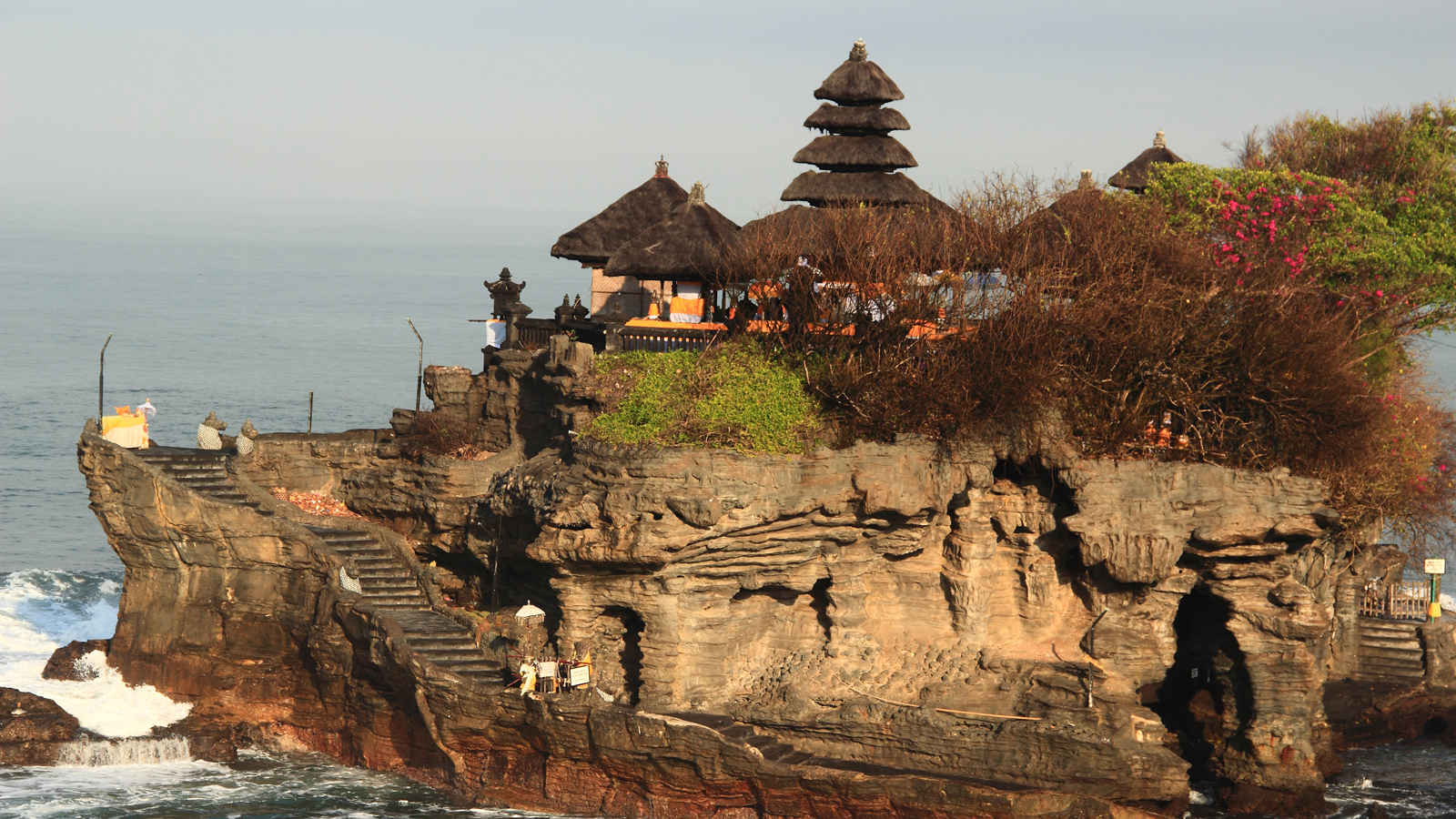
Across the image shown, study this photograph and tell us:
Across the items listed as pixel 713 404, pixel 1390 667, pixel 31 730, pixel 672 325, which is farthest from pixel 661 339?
pixel 1390 667

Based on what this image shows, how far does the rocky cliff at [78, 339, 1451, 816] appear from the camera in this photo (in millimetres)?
39812

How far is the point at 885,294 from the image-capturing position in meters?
42.1

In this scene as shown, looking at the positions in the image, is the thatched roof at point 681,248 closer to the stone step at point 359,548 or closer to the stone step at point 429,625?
the stone step at point 359,548

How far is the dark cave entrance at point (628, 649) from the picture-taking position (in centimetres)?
4162

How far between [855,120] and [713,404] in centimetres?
1173

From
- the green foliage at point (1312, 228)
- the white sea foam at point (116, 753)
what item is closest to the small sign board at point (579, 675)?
the white sea foam at point (116, 753)

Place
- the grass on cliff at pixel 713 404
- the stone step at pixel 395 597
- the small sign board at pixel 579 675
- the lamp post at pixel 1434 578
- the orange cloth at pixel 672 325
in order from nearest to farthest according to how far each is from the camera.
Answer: the grass on cliff at pixel 713 404
the small sign board at pixel 579 675
the orange cloth at pixel 672 325
the stone step at pixel 395 597
the lamp post at pixel 1434 578

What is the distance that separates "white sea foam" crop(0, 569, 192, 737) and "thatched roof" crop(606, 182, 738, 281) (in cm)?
1596

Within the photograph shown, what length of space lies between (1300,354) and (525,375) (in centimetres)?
2089

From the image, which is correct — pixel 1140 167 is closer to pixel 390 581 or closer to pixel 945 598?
pixel 945 598

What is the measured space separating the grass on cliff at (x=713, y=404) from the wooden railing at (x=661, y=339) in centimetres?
124

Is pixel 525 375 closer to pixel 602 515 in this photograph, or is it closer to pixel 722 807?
pixel 602 515

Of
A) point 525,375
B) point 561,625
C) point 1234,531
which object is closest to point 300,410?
point 525,375

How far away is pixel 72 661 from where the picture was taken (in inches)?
1921
